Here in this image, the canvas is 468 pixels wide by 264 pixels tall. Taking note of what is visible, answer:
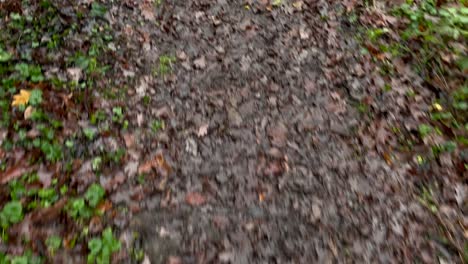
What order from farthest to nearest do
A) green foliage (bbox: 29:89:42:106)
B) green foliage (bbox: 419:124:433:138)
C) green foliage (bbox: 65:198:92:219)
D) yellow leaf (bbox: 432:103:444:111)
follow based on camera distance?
yellow leaf (bbox: 432:103:444:111), green foliage (bbox: 419:124:433:138), green foliage (bbox: 29:89:42:106), green foliage (bbox: 65:198:92:219)

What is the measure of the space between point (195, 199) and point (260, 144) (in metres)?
0.98

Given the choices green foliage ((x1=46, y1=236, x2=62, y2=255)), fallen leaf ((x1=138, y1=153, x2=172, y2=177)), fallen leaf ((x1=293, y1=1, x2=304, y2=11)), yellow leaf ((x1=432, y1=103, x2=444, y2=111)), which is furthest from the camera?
fallen leaf ((x1=293, y1=1, x2=304, y2=11))

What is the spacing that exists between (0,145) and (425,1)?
5.88m

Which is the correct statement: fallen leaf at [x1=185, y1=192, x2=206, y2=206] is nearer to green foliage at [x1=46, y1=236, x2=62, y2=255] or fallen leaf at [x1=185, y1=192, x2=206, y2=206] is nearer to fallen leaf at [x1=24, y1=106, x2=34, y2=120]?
green foliage at [x1=46, y1=236, x2=62, y2=255]

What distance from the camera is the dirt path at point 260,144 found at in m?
3.69

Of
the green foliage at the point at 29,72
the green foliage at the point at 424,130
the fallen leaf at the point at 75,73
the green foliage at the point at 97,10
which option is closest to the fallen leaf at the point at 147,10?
the green foliage at the point at 97,10

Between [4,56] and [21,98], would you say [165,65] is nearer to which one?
[21,98]

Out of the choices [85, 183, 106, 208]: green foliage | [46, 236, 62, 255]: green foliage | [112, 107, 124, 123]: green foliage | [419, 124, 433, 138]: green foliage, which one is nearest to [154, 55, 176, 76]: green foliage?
[112, 107, 124, 123]: green foliage

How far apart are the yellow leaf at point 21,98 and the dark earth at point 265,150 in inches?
31.2

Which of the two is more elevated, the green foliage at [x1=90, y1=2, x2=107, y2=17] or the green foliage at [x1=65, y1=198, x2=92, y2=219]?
the green foliage at [x1=90, y1=2, x2=107, y2=17]

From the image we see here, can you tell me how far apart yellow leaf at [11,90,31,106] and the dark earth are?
0.79m

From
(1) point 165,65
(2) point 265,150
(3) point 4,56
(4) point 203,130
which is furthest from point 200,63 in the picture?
(3) point 4,56

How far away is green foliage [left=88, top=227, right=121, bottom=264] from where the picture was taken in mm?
3363

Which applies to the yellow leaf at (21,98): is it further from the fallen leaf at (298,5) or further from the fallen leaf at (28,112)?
the fallen leaf at (298,5)
